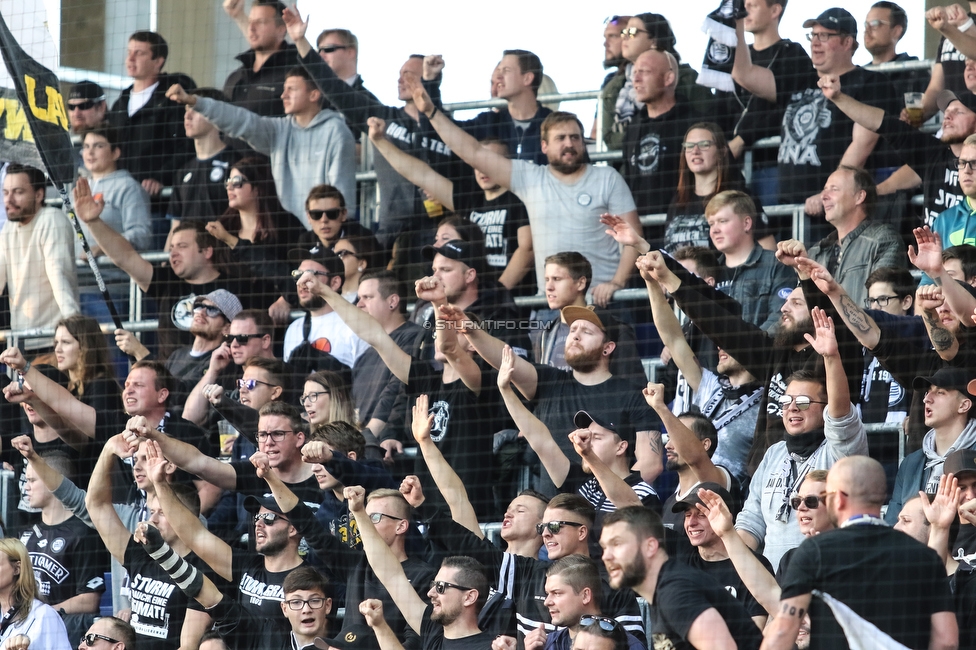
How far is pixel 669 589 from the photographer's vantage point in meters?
4.62

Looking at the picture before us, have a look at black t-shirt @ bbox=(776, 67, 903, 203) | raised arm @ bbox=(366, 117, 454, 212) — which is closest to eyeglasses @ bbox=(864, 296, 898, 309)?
black t-shirt @ bbox=(776, 67, 903, 203)

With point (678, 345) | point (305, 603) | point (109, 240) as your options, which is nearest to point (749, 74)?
point (678, 345)

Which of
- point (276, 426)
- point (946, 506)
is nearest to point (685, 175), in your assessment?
point (276, 426)

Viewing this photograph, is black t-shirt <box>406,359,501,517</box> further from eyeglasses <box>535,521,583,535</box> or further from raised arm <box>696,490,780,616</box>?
raised arm <box>696,490,780,616</box>

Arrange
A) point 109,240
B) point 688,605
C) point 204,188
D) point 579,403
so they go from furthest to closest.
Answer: point 204,188 → point 109,240 → point 579,403 → point 688,605

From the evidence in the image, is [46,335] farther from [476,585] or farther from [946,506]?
[946,506]

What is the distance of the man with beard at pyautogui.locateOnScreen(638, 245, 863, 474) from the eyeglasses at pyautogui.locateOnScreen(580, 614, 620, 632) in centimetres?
90

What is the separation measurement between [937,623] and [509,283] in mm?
3391

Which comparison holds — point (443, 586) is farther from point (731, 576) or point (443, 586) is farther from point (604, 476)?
point (731, 576)

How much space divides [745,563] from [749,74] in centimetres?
295

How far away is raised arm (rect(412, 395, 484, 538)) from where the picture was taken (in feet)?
20.3

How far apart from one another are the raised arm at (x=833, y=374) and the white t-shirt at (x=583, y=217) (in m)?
1.89

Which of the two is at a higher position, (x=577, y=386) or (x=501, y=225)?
(x=501, y=225)

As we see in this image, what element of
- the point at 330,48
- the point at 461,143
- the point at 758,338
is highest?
the point at 330,48
